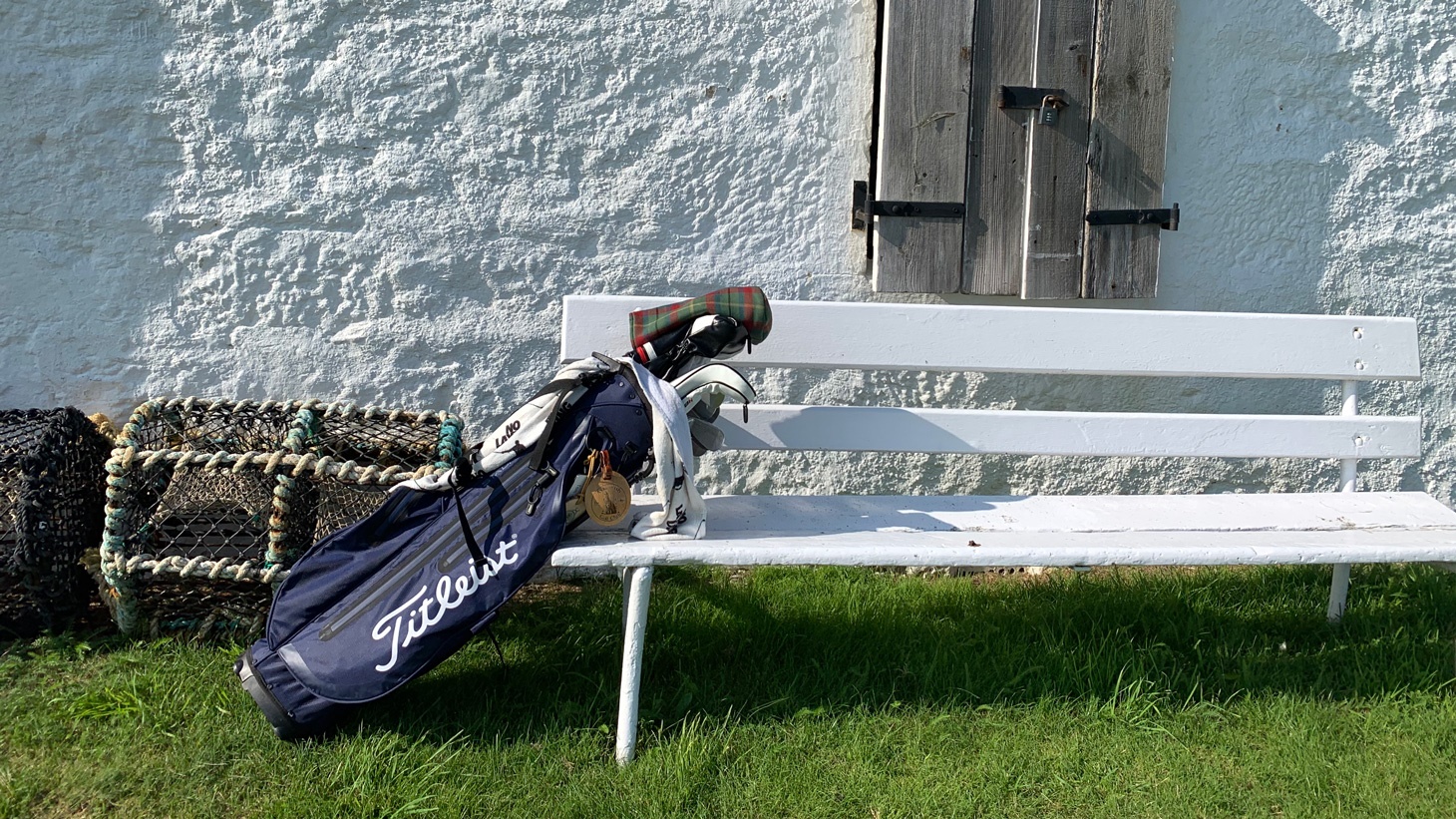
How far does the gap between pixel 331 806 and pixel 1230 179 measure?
9.61 ft

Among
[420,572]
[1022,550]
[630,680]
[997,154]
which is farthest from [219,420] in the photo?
[997,154]

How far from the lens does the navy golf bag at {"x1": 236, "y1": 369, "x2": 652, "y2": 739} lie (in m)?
2.05

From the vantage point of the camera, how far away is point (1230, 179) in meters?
3.16

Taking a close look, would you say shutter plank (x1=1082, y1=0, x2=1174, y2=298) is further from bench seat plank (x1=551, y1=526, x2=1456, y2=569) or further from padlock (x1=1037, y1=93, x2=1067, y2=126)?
bench seat plank (x1=551, y1=526, x2=1456, y2=569)

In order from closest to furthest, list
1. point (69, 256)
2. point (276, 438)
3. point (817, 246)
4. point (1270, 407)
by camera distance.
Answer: point (276, 438) < point (69, 256) < point (817, 246) < point (1270, 407)

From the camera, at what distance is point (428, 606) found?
6.76ft

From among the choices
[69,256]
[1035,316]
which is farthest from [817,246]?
[69,256]

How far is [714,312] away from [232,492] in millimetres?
1352

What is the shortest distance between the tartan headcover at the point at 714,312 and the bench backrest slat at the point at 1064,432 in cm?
40

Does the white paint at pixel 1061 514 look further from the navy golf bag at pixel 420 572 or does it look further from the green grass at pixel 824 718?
the green grass at pixel 824 718

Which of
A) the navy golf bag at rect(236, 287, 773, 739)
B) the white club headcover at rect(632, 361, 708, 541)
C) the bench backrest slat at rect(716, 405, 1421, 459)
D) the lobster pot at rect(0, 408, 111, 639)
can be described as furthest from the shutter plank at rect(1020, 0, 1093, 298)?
the lobster pot at rect(0, 408, 111, 639)

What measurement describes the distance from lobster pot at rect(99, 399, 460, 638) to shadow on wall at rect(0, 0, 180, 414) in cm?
45

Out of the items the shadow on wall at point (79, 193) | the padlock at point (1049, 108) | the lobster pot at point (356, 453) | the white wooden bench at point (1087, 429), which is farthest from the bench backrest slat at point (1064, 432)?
the shadow on wall at point (79, 193)

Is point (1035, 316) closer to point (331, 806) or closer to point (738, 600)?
point (738, 600)
